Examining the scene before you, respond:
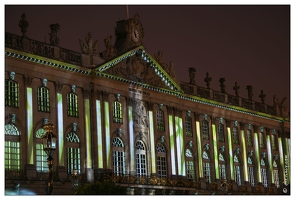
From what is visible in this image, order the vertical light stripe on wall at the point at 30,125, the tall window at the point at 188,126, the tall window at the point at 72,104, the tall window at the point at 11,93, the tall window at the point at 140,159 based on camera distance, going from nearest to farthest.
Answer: the tall window at the point at 11,93
the vertical light stripe on wall at the point at 30,125
the tall window at the point at 72,104
the tall window at the point at 140,159
the tall window at the point at 188,126

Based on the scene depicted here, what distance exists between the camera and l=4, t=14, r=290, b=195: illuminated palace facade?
144ft

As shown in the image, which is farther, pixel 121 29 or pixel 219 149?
pixel 219 149

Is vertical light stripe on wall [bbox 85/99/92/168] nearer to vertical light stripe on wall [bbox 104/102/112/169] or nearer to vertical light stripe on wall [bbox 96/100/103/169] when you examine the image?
vertical light stripe on wall [bbox 96/100/103/169]

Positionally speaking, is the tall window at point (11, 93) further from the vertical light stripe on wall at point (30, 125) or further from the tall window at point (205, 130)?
the tall window at point (205, 130)

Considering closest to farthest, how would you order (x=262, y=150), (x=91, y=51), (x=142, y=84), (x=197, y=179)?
(x=91, y=51), (x=142, y=84), (x=197, y=179), (x=262, y=150)

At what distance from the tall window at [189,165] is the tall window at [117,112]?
8.44 meters

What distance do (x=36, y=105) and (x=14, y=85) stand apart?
1.97 metres

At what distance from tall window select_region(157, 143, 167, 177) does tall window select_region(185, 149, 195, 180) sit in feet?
9.74

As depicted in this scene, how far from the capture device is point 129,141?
51.3 metres

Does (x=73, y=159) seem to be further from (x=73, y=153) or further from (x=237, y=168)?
(x=237, y=168)

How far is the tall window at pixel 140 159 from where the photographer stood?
5197 cm

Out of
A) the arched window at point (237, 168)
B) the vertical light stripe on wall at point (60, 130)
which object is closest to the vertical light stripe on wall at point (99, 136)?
the vertical light stripe on wall at point (60, 130)

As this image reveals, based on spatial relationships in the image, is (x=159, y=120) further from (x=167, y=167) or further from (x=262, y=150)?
(x=262, y=150)

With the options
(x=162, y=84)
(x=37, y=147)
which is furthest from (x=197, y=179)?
(x=37, y=147)
